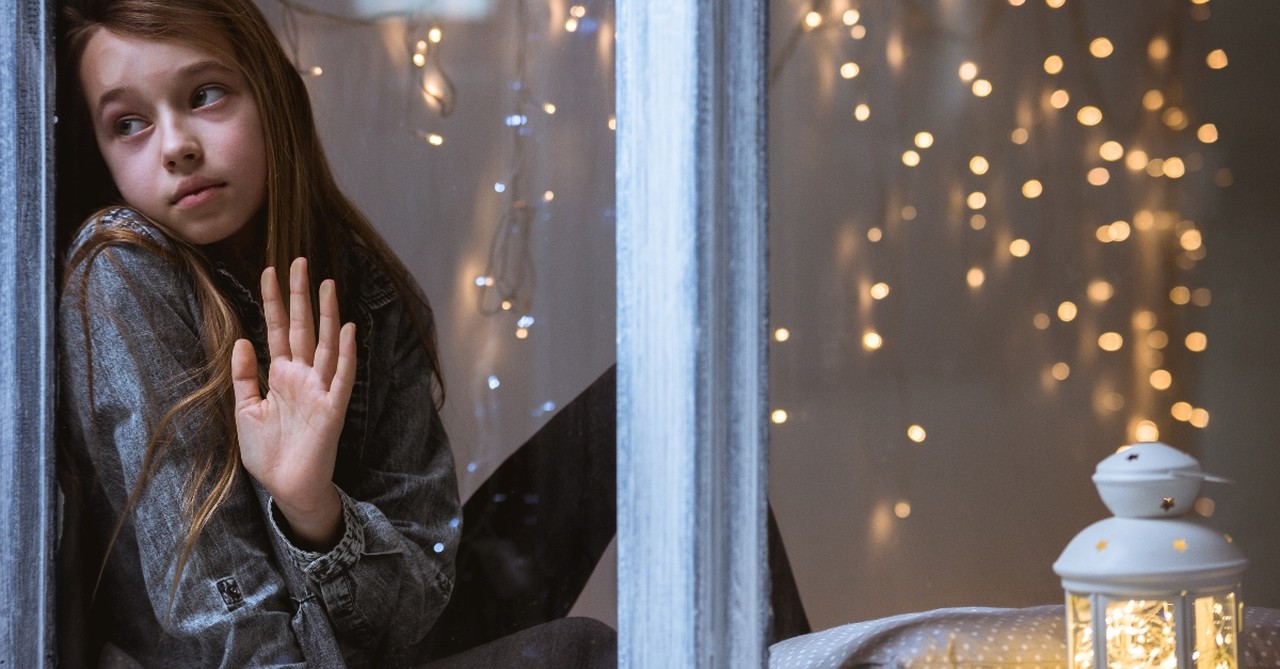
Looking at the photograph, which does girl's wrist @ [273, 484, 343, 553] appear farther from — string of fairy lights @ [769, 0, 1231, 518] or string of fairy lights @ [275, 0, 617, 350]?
string of fairy lights @ [769, 0, 1231, 518]


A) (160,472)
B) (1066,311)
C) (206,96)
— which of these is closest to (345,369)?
(160,472)

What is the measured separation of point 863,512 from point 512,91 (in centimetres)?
59

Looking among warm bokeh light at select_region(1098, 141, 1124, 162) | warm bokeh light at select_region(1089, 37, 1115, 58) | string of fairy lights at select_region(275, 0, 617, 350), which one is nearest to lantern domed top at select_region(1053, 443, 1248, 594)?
warm bokeh light at select_region(1098, 141, 1124, 162)

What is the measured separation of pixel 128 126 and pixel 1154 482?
1.22 metres

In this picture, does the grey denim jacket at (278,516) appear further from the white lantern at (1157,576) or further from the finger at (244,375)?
the white lantern at (1157,576)

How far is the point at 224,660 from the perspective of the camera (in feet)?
4.49

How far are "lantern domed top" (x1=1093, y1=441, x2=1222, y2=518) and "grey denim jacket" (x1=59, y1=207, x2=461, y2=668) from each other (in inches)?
27.6

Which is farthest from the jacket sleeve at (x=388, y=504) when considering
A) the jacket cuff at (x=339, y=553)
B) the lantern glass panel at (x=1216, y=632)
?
the lantern glass panel at (x=1216, y=632)

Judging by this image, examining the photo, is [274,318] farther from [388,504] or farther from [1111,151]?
[1111,151]

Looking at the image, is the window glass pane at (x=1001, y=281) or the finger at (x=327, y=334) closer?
the window glass pane at (x=1001, y=281)

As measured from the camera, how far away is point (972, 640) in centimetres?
114

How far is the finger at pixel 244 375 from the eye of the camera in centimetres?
138

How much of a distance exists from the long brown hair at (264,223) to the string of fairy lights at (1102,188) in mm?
604

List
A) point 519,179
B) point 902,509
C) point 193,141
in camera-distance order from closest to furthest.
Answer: point 902,509 → point 519,179 → point 193,141
